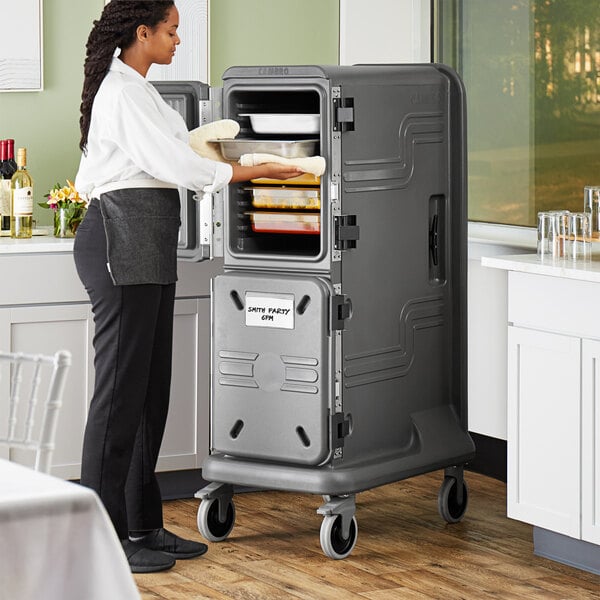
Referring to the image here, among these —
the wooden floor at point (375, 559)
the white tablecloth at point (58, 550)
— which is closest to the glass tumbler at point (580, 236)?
the wooden floor at point (375, 559)

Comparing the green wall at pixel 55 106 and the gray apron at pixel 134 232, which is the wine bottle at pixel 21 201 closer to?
the green wall at pixel 55 106

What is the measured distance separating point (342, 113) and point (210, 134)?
394 millimetres

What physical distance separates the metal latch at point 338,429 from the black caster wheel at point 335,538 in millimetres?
217

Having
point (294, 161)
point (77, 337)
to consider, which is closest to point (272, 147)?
point (294, 161)

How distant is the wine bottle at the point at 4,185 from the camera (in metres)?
4.48

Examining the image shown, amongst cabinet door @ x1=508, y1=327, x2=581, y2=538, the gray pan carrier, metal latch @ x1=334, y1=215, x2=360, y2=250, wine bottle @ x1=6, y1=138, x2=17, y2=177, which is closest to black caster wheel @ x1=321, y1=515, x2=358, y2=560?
the gray pan carrier

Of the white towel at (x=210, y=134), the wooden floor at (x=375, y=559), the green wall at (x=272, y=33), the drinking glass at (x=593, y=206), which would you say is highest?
the green wall at (x=272, y=33)

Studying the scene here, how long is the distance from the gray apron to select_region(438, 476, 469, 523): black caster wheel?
4.15ft

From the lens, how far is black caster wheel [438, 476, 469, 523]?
425 cm

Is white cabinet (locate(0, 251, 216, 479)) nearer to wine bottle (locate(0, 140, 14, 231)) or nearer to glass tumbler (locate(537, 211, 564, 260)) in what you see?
wine bottle (locate(0, 140, 14, 231))

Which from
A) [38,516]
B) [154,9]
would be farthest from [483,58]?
[38,516]

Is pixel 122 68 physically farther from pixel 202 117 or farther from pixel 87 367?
pixel 87 367

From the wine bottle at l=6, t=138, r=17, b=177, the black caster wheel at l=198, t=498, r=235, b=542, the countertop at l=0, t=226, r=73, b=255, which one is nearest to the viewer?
the black caster wheel at l=198, t=498, r=235, b=542

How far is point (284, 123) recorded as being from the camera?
382cm
